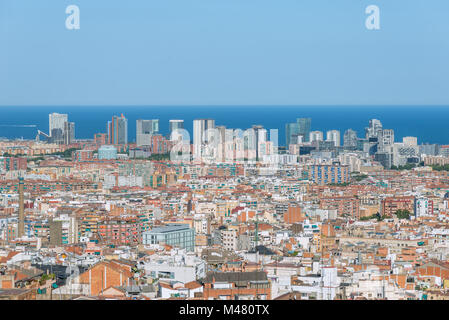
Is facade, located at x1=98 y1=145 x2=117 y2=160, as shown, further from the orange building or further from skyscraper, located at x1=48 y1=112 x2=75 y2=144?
the orange building

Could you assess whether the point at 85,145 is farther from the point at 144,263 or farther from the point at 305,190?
the point at 144,263

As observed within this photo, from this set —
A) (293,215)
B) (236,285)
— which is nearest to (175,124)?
(293,215)

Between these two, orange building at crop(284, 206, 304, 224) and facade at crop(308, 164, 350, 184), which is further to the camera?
facade at crop(308, 164, 350, 184)

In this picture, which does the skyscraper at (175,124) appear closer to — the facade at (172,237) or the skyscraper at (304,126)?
the skyscraper at (304,126)

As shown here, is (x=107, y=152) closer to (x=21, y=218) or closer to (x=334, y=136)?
(x=334, y=136)

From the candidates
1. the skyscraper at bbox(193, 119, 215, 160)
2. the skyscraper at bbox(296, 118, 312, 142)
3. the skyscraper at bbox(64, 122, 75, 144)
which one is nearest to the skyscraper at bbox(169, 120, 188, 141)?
the skyscraper at bbox(193, 119, 215, 160)
